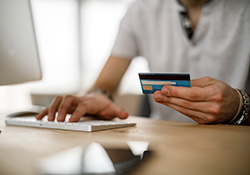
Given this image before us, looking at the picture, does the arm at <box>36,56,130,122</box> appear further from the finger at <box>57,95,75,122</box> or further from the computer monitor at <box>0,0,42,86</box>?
the computer monitor at <box>0,0,42,86</box>

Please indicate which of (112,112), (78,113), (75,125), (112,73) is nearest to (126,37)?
(112,73)

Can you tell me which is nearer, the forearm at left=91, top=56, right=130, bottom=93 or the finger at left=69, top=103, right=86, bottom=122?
the finger at left=69, top=103, right=86, bottom=122

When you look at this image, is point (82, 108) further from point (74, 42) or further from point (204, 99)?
point (74, 42)

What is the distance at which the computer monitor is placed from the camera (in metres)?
0.79

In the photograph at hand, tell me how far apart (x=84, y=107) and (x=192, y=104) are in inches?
13.7

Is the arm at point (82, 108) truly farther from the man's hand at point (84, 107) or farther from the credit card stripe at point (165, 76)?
the credit card stripe at point (165, 76)

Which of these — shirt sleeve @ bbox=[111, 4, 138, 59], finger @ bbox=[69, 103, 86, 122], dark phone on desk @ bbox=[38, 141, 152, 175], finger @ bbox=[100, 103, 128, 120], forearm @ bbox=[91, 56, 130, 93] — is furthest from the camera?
shirt sleeve @ bbox=[111, 4, 138, 59]

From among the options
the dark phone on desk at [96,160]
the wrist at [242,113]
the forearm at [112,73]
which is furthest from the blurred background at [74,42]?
the dark phone on desk at [96,160]

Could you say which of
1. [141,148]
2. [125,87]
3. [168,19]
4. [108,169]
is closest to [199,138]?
[141,148]

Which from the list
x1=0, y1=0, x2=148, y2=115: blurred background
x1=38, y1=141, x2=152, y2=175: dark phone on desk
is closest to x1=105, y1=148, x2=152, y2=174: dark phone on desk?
x1=38, y1=141, x2=152, y2=175: dark phone on desk

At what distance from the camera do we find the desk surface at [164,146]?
0.38 meters

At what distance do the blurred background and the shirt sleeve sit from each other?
2.30 m

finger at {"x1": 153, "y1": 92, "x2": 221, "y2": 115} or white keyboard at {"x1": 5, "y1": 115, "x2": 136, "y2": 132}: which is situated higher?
finger at {"x1": 153, "y1": 92, "x2": 221, "y2": 115}

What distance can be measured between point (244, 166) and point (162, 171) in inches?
5.0
